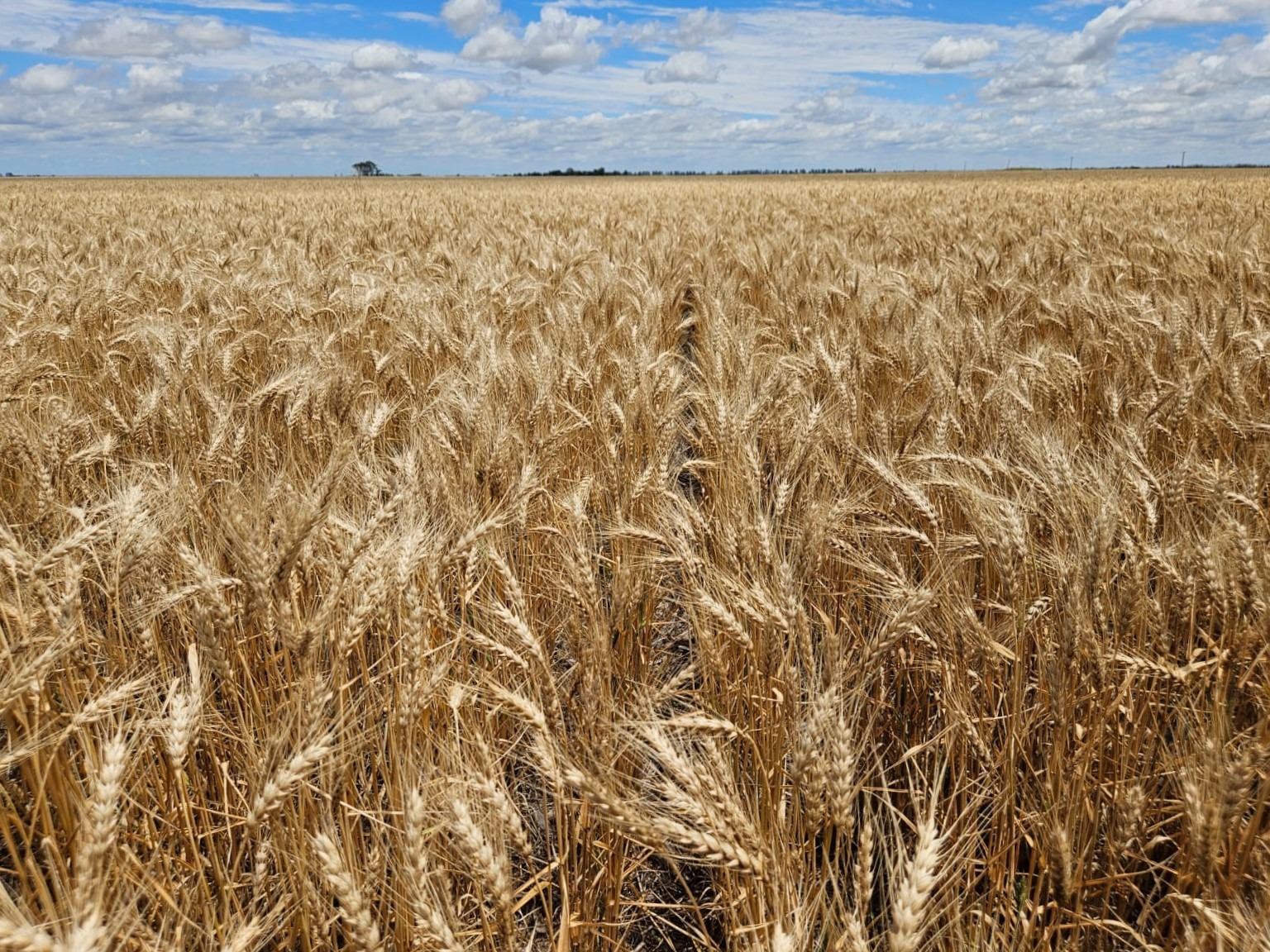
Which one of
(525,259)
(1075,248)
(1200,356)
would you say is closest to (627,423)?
(1200,356)

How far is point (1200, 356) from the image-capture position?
9.99 feet

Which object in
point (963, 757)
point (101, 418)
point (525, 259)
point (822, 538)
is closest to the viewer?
point (963, 757)

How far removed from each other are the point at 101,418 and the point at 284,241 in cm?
495

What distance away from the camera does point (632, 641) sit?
1.85 metres

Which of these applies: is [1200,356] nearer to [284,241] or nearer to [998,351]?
[998,351]

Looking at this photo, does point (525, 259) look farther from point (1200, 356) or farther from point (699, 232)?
point (1200, 356)

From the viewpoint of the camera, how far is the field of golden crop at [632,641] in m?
1.14

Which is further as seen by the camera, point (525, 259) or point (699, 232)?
point (699, 232)

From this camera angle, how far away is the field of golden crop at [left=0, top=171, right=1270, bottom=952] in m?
1.14

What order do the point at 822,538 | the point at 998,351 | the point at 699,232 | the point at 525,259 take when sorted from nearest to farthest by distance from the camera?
the point at 822,538 → the point at 998,351 → the point at 525,259 → the point at 699,232

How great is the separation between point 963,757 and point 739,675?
0.46 meters

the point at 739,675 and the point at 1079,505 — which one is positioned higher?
the point at 1079,505

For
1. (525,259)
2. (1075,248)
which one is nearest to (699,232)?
(525,259)

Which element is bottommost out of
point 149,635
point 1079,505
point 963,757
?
point 963,757
